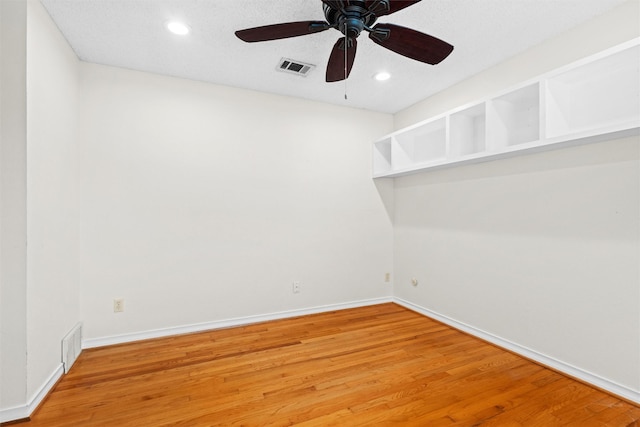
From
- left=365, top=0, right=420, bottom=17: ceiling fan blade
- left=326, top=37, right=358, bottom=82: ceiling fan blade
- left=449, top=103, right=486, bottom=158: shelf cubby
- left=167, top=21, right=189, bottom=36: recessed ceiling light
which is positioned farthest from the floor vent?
left=449, top=103, right=486, bottom=158: shelf cubby

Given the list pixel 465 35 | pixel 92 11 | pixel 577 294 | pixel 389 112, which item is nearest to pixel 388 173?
pixel 389 112

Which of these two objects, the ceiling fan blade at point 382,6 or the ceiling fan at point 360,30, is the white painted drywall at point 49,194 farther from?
the ceiling fan blade at point 382,6

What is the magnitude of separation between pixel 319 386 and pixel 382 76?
8.78 ft

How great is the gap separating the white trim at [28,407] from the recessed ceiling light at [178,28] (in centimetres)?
249

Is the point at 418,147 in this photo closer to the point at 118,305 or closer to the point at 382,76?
the point at 382,76

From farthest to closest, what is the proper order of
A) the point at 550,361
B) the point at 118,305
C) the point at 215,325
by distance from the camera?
the point at 215,325 < the point at 118,305 < the point at 550,361

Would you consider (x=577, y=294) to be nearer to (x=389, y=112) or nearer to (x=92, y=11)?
(x=389, y=112)

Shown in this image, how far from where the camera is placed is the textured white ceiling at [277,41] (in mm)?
1979

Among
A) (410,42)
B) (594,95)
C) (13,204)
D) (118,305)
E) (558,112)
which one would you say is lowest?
(118,305)

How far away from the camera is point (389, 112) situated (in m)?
3.98

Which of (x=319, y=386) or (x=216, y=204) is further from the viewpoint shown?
(x=216, y=204)

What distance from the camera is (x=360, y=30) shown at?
1.69 metres

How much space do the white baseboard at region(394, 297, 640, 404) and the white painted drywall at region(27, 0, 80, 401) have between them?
3316mm

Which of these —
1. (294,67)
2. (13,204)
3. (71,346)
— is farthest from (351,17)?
(71,346)
